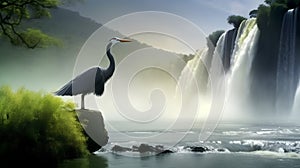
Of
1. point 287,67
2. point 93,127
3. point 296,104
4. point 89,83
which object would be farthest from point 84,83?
point 287,67

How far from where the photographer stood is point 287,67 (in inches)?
1367

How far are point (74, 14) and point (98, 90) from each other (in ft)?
360

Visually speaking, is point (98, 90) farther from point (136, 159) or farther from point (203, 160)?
point (203, 160)

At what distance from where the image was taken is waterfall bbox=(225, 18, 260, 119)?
127ft

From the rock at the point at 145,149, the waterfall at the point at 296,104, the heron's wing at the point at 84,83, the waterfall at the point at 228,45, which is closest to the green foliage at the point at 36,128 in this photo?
the heron's wing at the point at 84,83

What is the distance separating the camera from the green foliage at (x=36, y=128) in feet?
47.6

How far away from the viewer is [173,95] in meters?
58.2

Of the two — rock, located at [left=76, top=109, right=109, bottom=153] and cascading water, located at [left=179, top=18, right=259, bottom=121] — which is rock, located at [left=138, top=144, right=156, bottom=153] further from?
cascading water, located at [left=179, top=18, right=259, bottom=121]

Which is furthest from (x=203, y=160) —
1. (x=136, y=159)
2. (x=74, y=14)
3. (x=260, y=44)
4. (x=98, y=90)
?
(x=74, y=14)

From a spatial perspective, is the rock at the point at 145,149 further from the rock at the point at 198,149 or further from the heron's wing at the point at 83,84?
the heron's wing at the point at 83,84

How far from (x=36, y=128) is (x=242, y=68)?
27223mm

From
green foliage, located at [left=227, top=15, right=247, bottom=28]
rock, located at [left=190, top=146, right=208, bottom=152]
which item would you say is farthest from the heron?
green foliage, located at [left=227, top=15, right=247, bottom=28]

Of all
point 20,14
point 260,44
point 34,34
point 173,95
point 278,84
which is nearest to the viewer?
point 20,14

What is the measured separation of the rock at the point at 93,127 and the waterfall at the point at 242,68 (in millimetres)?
22313
